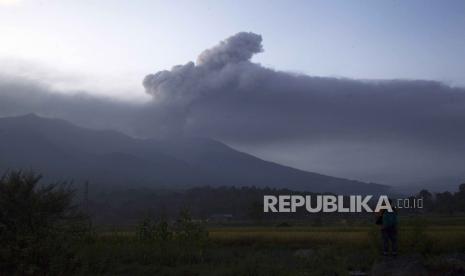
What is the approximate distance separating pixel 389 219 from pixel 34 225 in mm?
11777

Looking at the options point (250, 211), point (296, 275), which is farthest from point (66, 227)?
point (250, 211)

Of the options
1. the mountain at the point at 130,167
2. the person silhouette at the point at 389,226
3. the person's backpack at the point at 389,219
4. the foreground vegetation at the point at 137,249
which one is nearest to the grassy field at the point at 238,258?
the foreground vegetation at the point at 137,249

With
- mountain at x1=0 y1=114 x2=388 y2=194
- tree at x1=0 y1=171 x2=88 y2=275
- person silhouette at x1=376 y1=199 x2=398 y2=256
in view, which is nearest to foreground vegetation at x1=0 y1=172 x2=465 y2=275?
tree at x1=0 y1=171 x2=88 y2=275

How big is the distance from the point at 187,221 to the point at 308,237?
14.9m

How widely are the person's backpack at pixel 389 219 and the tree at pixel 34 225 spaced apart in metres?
10.5

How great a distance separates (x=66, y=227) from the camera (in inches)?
829

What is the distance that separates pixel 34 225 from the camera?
765 inches

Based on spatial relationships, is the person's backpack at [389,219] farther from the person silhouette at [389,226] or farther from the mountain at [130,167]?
the mountain at [130,167]

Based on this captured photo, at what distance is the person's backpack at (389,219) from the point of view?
76.5 feet

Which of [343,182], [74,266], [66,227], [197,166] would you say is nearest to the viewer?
[74,266]

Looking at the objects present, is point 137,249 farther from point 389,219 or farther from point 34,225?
point 389,219

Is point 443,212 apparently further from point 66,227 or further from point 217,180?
point 217,180

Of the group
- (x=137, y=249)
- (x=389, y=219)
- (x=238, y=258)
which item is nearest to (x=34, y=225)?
(x=137, y=249)

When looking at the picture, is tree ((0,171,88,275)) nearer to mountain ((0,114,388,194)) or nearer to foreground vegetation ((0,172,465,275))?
foreground vegetation ((0,172,465,275))
